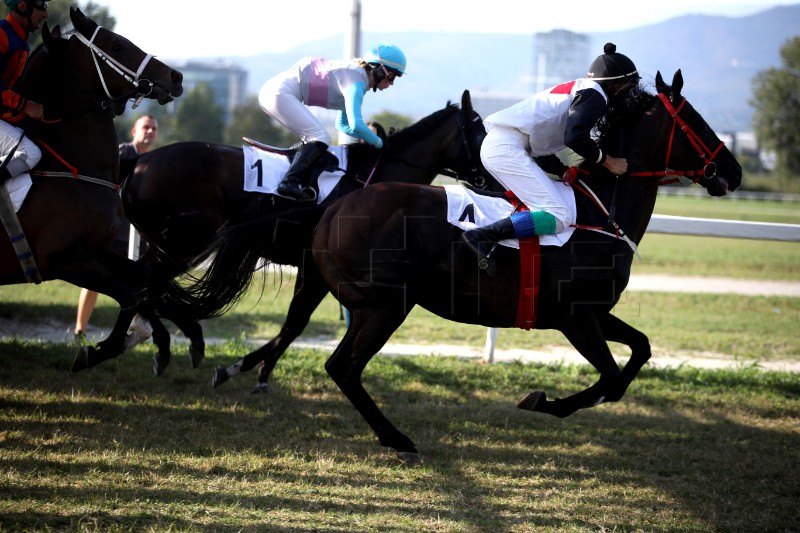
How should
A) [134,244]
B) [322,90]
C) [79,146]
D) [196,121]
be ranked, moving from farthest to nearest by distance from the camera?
[196,121] → [134,244] → [322,90] → [79,146]

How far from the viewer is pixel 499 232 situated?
487cm

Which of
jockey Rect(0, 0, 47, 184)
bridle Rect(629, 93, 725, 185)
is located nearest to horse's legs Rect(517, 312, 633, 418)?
bridle Rect(629, 93, 725, 185)

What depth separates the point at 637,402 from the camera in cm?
679

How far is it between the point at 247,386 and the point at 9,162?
251 cm

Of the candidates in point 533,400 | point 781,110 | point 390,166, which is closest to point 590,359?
point 533,400

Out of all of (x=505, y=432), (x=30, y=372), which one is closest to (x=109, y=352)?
(x=30, y=372)

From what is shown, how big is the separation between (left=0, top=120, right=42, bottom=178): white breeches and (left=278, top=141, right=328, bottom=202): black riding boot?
1763 millimetres

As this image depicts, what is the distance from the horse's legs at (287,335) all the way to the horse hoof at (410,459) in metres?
1.52

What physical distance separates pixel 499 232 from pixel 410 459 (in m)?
1.48

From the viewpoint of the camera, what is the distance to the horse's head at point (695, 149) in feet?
17.1

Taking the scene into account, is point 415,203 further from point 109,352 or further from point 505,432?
point 109,352

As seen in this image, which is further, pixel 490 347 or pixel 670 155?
pixel 490 347

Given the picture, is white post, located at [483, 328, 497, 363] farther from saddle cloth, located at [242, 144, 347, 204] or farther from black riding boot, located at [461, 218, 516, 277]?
black riding boot, located at [461, 218, 516, 277]

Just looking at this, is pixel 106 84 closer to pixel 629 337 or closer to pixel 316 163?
pixel 316 163
